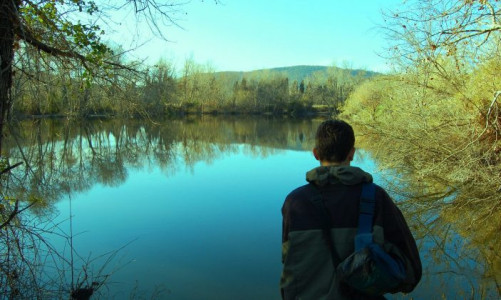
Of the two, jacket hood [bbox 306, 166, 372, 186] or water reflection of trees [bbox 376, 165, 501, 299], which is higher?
jacket hood [bbox 306, 166, 372, 186]

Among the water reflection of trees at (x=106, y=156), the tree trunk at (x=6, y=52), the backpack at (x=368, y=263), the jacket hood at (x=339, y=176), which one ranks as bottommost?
the water reflection of trees at (x=106, y=156)

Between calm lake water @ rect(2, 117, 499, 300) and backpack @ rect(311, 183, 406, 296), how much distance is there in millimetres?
2833

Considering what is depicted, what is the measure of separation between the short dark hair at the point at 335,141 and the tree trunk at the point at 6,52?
2.41 m

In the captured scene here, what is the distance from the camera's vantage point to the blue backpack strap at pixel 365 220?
137cm

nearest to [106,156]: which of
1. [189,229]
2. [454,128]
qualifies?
[189,229]

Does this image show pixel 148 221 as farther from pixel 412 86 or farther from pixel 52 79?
pixel 412 86

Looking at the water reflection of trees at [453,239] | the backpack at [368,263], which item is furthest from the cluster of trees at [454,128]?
the backpack at [368,263]

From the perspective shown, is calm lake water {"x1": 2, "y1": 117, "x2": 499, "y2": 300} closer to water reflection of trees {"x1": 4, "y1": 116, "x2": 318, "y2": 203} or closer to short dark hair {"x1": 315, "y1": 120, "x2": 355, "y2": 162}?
water reflection of trees {"x1": 4, "y1": 116, "x2": 318, "y2": 203}

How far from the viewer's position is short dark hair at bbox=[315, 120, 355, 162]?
1548 mm

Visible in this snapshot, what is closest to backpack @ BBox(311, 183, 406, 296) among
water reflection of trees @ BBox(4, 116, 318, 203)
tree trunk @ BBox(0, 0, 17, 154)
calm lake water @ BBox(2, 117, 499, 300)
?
tree trunk @ BBox(0, 0, 17, 154)

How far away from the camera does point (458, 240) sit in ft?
18.4

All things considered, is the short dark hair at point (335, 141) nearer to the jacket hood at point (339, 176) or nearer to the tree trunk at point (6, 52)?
the jacket hood at point (339, 176)

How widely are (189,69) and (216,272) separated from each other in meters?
51.1

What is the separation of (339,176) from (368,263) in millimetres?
338
